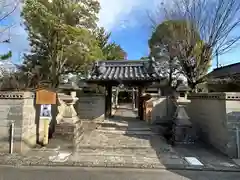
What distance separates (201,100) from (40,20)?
27.6 ft

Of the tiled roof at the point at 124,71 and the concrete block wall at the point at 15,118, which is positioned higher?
the tiled roof at the point at 124,71

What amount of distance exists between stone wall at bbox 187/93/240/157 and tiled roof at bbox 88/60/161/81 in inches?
→ 130

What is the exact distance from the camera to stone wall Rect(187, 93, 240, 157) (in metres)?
5.73

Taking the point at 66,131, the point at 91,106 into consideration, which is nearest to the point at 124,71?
the point at 91,106

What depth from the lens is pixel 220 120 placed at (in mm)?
6180

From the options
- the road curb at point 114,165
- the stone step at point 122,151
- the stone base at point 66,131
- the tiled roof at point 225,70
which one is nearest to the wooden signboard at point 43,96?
the stone base at point 66,131

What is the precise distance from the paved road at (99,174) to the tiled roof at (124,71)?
6164 millimetres

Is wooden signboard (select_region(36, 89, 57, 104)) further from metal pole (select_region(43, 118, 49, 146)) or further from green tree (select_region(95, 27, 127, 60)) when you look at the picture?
green tree (select_region(95, 27, 127, 60))

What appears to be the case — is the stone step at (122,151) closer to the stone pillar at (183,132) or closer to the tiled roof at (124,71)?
the stone pillar at (183,132)

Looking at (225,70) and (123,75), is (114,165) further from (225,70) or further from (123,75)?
(225,70)

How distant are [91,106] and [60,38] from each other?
4223 millimetres

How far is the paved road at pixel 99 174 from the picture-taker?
13.5 feet

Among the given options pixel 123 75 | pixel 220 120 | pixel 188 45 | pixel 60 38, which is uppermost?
pixel 60 38

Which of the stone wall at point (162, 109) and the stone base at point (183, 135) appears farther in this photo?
the stone wall at point (162, 109)
